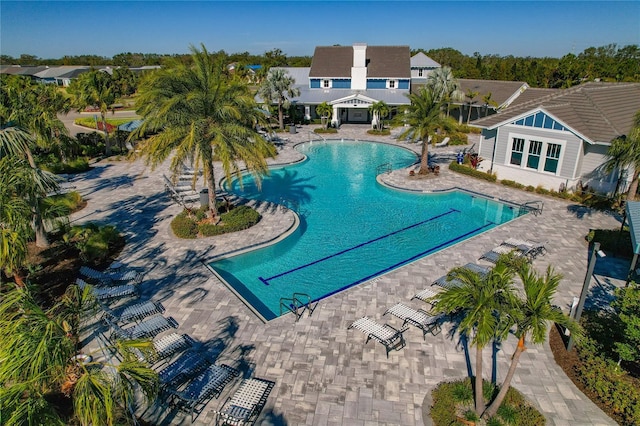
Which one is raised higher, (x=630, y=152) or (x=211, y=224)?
(x=630, y=152)

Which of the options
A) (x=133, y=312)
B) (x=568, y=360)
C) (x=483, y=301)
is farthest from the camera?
(x=133, y=312)

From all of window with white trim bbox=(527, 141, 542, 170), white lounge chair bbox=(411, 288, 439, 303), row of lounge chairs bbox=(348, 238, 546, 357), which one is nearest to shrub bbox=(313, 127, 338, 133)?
window with white trim bbox=(527, 141, 542, 170)

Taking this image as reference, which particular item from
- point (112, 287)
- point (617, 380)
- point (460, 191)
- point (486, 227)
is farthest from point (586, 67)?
point (112, 287)

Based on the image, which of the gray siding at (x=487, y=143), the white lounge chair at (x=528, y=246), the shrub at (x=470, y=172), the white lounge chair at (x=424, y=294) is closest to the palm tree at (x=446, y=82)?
the gray siding at (x=487, y=143)

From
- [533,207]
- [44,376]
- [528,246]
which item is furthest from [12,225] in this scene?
[533,207]

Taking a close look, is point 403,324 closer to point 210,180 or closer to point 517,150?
point 210,180

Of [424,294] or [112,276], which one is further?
[112,276]

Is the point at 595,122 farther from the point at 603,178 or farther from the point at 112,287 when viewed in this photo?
the point at 112,287
